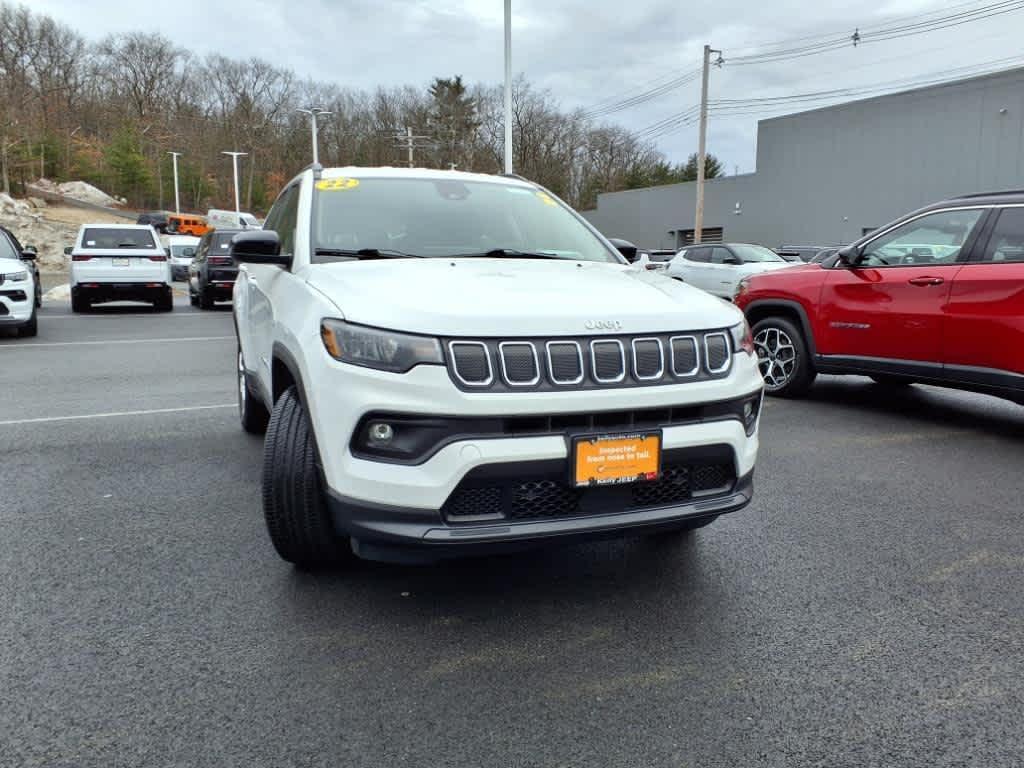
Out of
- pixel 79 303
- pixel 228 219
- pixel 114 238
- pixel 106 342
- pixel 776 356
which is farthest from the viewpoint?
pixel 228 219

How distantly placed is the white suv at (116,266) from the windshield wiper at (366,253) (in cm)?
1410

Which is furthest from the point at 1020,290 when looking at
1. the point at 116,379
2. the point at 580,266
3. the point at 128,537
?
the point at 116,379

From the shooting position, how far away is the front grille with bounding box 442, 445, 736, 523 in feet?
8.42

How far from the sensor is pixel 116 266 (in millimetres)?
15891

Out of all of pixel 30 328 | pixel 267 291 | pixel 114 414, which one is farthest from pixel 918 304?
pixel 30 328

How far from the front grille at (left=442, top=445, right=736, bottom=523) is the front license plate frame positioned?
0.11ft

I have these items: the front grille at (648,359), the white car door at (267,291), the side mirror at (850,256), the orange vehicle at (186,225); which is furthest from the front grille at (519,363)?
the orange vehicle at (186,225)

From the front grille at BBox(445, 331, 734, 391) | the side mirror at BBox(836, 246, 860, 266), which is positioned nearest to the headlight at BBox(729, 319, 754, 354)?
the front grille at BBox(445, 331, 734, 391)

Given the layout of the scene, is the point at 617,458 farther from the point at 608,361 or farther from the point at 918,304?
the point at 918,304

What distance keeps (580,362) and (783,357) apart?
5.41 metres

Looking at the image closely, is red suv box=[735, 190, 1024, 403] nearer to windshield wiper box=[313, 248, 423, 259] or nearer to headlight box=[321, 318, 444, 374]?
windshield wiper box=[313, 248, 423, 259]

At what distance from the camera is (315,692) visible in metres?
2.47

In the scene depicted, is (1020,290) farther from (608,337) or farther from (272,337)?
(272,337)

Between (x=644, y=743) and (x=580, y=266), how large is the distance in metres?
2.18
